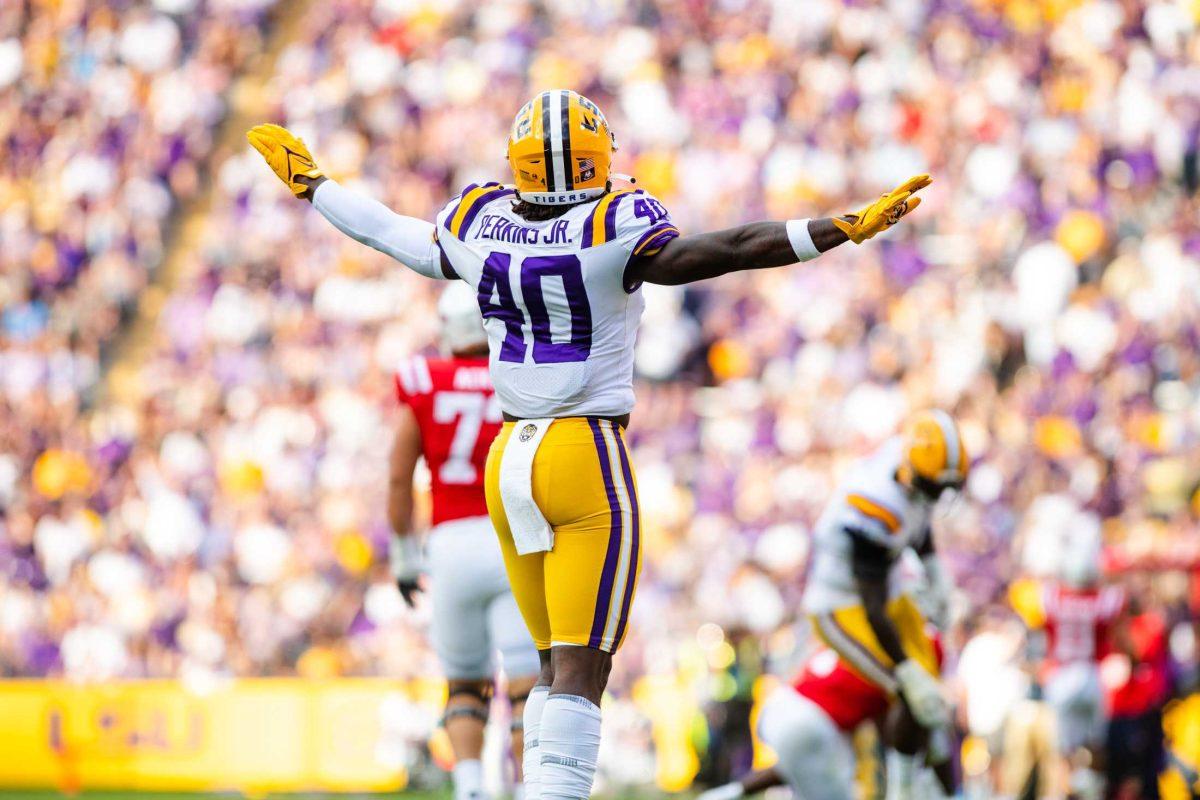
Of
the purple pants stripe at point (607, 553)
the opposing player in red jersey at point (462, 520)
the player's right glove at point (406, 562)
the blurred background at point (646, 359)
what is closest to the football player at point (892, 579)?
the opposing player in red jersey at point (462, 520)

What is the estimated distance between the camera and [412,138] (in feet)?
64.4

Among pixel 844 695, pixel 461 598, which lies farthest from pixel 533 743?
pixel 844 695

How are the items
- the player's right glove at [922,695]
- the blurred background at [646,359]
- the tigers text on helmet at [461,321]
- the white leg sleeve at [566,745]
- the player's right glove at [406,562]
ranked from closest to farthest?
the white leg sleeve at [566,745] → the tigers text on helmet at [461,321] → the player's right glove at [406,562] → the player's right glove at [922,695] → the blurred background at [646,359]

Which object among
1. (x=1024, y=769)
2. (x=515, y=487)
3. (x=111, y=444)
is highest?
(x=111, y=444)

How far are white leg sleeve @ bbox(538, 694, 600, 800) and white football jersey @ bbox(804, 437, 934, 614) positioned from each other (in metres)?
3.24

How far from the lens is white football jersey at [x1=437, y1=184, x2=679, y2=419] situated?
5906mm

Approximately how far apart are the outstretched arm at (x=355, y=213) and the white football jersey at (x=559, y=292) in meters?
0.14

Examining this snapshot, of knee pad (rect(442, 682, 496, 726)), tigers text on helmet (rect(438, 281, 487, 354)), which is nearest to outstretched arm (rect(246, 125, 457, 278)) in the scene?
tigers text on helmet (rect(438, 281, 487, 354))

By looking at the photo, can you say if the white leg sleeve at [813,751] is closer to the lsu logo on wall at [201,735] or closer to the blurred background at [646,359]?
the blurred background at [646,359]

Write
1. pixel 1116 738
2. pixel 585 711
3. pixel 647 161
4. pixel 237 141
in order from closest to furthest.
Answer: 1. pixel 585 711
2. pixel 1116 738
3. pixel 647 161
4. pixel 237 141

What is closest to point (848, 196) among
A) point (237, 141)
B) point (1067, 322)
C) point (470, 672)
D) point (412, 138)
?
point (1067, 322)

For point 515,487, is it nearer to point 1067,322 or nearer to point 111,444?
point 1067,322

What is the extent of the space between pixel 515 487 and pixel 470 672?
238 centimetres

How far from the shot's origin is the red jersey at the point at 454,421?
8203 mm
